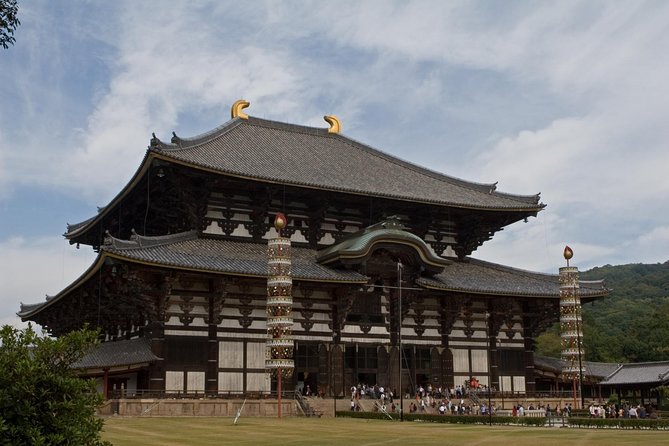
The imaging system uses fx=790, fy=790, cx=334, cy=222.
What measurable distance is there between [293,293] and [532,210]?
19.1m

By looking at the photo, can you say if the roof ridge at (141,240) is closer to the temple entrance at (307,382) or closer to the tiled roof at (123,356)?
the tiled roof at (123,356)

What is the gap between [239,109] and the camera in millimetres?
58938

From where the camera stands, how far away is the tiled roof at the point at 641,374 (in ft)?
202

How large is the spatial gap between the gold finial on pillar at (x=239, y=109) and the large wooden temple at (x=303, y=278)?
0.17 m

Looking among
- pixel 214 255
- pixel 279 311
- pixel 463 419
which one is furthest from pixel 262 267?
pixel 463 419

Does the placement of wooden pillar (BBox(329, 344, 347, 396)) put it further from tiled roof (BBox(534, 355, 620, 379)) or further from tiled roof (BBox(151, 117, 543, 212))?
tiled roof (BBox(534, 355, 620, 379))

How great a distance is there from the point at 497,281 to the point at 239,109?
22.7 m

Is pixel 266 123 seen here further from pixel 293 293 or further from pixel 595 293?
pixel 595 293

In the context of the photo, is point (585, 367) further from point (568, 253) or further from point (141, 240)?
point (141, 240)

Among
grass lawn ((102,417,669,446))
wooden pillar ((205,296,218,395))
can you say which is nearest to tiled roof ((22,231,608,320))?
wooden pillar ((205,296,218,395))

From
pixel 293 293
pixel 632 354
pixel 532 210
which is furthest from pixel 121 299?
pixel 632 354

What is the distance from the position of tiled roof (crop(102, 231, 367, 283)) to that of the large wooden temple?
126mm

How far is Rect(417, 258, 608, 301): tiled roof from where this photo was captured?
163 ft

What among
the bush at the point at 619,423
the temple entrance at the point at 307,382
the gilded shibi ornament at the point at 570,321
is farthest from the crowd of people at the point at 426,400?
the bush at the point at 619,423
